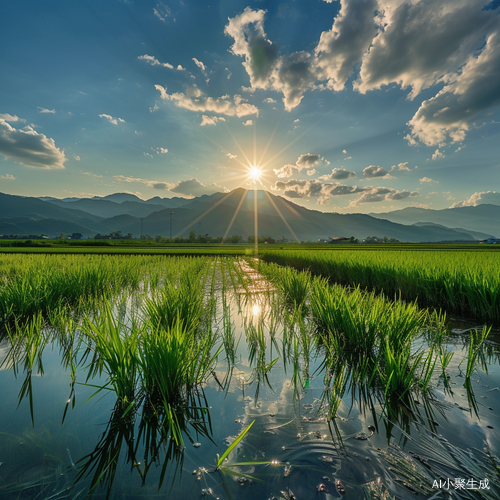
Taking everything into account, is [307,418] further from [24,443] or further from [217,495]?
[24,443]

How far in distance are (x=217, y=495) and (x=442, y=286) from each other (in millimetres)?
6118

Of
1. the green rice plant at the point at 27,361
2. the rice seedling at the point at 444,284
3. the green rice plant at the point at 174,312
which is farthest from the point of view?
the rice seedling at the point at 444,284

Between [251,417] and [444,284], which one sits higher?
[444,284]

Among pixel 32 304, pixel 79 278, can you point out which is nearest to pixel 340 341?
pixel 32 304

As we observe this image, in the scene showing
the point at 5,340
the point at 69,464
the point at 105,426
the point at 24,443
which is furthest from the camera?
the point at 5,340

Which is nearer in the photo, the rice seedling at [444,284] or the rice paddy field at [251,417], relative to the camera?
the rice paddy field at [251,417]

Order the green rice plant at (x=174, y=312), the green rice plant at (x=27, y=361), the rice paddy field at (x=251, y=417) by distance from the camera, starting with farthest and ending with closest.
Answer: the green rice plant at (x=174, y=312)
the green rice plant at (x=27, y=361)
the rice paddy field at (x=251, y=417)

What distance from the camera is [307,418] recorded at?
1828 mm

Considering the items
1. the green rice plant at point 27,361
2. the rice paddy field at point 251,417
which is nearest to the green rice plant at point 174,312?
the rice paddy field at point 251,417

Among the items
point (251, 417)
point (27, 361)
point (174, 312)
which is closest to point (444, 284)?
point (251, 417)

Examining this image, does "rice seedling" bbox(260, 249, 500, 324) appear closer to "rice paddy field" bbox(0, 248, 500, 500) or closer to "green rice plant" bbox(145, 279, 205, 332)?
"rice paddy field" bbox(0, 248, 500, 500)

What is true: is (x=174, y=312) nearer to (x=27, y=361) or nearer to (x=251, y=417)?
(x=27, y=361)

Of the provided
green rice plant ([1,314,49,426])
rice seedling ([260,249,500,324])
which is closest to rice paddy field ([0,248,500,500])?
green rice plant ([1,314,49,426])

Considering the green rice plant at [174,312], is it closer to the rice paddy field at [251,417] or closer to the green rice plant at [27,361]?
the rice paddy field at [251,417]
